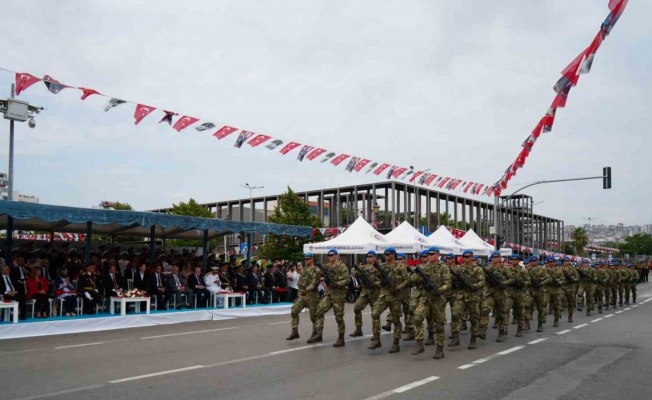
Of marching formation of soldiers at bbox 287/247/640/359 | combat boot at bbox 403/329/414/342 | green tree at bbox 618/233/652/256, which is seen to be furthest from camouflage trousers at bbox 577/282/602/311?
green tree at bbox 618/233/652/256

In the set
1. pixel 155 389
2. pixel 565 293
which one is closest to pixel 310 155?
pixel 565 293

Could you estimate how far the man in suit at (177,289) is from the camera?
18.1m

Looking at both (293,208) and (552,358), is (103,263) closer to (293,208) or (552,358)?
(552,358)

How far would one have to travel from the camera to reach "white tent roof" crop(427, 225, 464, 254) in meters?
25.4

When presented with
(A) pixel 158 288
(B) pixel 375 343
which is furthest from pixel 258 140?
(B) pixel 375 343

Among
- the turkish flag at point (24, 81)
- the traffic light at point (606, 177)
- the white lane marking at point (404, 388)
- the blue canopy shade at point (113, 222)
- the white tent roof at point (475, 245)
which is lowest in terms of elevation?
the white lane marking at point (404, 388)

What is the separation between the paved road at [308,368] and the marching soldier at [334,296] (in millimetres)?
380

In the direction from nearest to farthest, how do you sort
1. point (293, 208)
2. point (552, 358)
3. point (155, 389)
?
point (155, 389)
point (552, 358)
point (293, 208)

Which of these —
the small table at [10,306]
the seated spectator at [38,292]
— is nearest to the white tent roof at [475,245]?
the seated spectator at [38,292]

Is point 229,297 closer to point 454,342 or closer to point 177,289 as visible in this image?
point 177,289

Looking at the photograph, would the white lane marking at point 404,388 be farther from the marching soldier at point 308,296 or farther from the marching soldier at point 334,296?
the marching soldier at point 308,296

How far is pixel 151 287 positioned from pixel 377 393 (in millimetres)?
11848

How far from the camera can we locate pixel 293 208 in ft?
152

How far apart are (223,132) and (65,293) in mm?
7089
